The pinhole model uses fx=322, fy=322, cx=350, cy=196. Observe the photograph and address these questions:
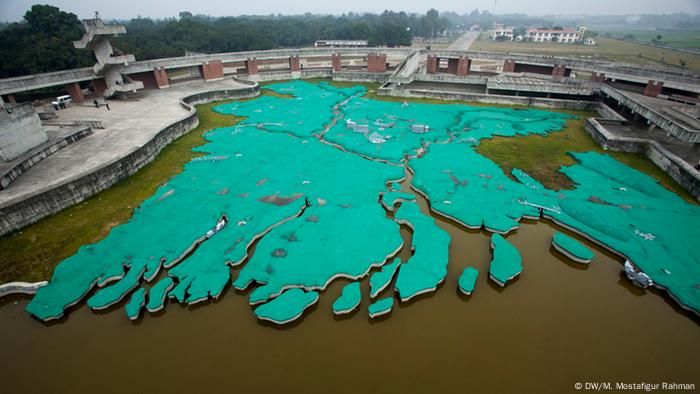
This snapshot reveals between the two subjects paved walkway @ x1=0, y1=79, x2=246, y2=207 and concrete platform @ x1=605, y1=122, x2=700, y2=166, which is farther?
concrete platform @ x1=605, y1=122, x2=700, y2=166

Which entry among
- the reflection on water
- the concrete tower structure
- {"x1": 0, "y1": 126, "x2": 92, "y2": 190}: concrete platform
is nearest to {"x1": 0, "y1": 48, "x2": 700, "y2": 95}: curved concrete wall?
the concrete tower structure

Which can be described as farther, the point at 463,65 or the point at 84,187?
the point at 463,65

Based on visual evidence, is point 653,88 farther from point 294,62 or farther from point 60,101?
point 60,101

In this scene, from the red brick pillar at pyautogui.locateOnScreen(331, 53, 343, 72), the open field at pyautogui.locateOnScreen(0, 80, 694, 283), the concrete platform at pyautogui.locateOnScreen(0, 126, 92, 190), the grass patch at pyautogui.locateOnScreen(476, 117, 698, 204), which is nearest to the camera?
the open field at pyautogui.locateOnScreen(0, 80, 694, 283)

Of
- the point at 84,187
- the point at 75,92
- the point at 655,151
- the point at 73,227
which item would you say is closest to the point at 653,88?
the point at 655,151

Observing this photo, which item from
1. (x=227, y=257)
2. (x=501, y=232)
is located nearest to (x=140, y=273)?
(x=227, y=257)

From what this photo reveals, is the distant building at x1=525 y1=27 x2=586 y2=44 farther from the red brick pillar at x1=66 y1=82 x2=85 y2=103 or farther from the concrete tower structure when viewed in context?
the red brick pillar at x1=66 y1=82 x2=85 y2=103
